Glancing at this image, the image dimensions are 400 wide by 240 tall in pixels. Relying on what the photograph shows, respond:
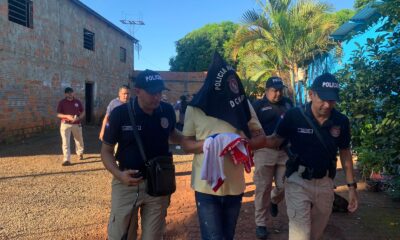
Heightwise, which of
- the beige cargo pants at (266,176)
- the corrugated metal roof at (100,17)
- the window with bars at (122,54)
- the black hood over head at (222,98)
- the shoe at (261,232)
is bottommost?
the shoe at (261,232)

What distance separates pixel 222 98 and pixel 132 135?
757 millimetres

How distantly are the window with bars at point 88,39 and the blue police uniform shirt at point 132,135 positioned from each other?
16.6 metres

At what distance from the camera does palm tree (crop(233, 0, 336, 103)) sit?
40.5 feet

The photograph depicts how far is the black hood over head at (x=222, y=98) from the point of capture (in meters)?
2.97

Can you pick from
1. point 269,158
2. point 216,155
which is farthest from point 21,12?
point 216,155

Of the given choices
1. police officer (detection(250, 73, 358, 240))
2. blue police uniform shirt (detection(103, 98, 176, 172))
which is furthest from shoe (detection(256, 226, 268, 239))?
blue police uniform shirt (detection(103, 98, 176, 172))

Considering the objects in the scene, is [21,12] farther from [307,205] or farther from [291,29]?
[307,205]

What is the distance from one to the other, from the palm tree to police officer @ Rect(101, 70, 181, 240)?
9.82 metres

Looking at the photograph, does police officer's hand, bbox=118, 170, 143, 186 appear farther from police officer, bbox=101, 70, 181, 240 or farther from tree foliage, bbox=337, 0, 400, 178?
tree foliage, bbox=337, 0, 400, 178

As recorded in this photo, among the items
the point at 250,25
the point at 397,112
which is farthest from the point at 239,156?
the point at 250,25

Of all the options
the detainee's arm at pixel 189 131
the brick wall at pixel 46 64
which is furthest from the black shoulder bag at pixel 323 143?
the brick wall at pixel 46 64

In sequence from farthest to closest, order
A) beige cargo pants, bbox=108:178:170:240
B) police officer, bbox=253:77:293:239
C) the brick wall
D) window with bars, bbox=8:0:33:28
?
1. window with bars, bbox=8:0:33:28
2. the brick wall
3. police officer, bbox=253:77:293:239
4. beige cargo pants, bbox=108:178:170:240

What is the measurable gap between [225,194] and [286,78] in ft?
39.0

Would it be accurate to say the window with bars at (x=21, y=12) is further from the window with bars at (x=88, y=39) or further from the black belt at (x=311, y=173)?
the black belt at (x=311, y=173)
